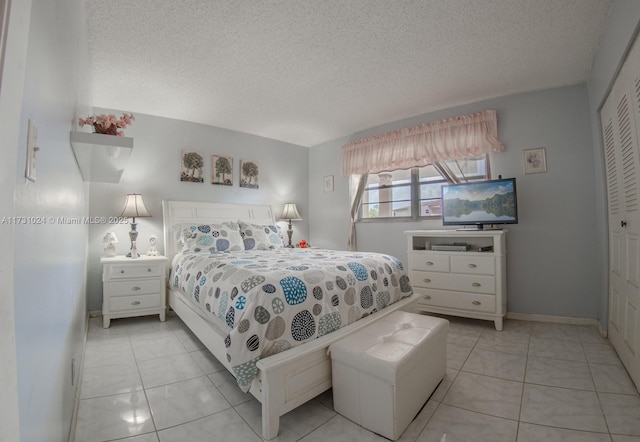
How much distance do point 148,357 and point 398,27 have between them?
3157 mm

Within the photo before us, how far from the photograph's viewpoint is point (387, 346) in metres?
1.52

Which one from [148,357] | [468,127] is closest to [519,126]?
[468,127]

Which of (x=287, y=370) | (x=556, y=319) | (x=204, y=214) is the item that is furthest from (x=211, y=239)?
(x=556, y=319)

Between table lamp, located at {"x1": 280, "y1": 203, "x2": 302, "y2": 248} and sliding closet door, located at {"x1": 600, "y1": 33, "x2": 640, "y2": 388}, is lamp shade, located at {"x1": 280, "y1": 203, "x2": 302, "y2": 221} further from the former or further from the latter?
sliding closet door, located at {"x1": 600, "y1": 33, "x2": 640, "y2": 388}

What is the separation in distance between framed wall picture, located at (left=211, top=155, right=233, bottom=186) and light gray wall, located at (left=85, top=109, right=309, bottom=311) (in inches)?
2.3

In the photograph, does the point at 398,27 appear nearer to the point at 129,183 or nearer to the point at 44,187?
the point at 44,187

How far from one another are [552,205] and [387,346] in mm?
2633

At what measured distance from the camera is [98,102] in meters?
3.21

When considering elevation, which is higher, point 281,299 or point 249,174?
point 249,174

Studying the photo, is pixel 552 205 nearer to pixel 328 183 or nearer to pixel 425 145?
pixel 425 145

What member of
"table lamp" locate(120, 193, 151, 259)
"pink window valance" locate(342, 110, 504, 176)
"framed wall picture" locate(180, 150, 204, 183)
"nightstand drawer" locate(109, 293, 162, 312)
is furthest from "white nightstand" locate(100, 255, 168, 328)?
"pink window valance" locate(342, 110, 504, 176)

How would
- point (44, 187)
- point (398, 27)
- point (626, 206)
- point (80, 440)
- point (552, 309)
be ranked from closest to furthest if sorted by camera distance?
point (44, 187) < point (80, 440) < point (626, 206) < point (398, 27) < point (552, 309)

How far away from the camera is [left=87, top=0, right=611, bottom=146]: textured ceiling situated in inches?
77.6

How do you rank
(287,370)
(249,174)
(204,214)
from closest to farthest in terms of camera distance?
(287,370), (204,214), (249,174)
